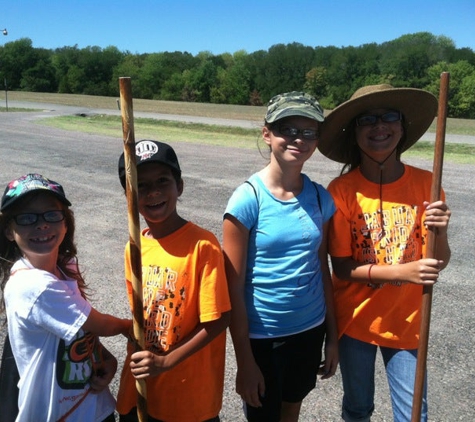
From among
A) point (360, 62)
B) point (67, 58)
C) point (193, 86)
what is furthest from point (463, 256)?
point (67, 58)

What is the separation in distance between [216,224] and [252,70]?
187 ft

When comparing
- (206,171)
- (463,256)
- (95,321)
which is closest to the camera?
(95,321)

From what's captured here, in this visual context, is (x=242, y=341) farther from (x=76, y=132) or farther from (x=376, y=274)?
(x=76, y=132)

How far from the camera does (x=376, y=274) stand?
7.10 feet

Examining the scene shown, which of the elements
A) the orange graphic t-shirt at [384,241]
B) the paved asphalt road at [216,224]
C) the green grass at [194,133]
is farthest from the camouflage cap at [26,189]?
the green grass at [194,133]

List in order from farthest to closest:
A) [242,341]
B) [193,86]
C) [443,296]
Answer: [193,86]
[443,296]
[242,341]

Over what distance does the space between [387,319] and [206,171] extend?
8889 mm

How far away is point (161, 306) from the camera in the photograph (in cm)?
201

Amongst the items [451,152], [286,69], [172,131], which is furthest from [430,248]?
[286,69]

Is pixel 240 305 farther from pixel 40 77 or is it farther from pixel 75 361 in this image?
pixel 40 77

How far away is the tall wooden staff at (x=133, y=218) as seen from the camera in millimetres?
1674

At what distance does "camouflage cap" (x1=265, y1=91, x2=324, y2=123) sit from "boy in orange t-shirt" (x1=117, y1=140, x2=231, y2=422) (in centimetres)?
46

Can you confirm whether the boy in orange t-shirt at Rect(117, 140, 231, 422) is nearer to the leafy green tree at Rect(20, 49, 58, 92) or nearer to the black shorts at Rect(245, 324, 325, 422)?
the black shorts at Rect(245, 324, 325, 422)

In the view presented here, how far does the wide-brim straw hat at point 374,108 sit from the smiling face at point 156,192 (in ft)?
2.47
